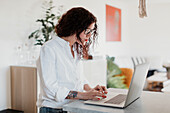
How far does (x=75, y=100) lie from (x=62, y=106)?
0.10 m

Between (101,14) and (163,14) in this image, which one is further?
(163,14)

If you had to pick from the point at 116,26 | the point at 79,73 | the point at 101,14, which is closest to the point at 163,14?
the point at 116,26

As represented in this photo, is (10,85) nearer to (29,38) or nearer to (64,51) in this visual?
(29,38)

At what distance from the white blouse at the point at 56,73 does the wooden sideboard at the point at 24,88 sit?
1443mm

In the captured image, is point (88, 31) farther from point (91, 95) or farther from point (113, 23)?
point (113, 23)

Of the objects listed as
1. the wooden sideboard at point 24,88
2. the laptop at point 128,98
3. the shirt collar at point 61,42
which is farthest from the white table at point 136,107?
the wooden sideboard at point 24,88

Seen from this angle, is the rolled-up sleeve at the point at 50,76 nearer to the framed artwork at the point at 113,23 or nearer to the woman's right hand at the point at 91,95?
the woman's right hand at the point at 91,95

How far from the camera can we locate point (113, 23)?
6.21 m

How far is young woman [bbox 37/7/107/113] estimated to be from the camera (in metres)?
1.51

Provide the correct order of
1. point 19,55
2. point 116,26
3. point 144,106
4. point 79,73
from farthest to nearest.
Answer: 1. point 116,26
2. point 19,55
3. point 79,73
4. point 144,106

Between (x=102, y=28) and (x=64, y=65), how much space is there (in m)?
4.19

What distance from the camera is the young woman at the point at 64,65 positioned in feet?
4.94

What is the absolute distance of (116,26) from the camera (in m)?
6.41

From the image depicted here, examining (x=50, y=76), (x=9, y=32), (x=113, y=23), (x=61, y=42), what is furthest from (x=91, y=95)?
(x=113, y=23)
